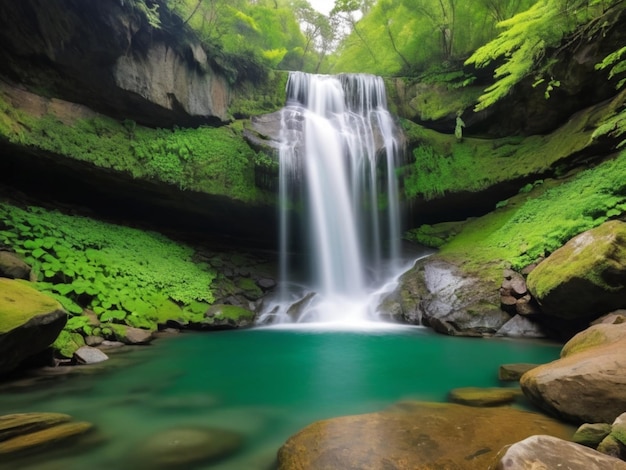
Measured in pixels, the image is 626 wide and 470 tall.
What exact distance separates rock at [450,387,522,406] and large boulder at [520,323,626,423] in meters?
0.19

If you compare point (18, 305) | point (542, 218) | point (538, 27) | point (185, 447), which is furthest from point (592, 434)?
point (542, 218)

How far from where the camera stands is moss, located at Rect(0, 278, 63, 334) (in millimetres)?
3809

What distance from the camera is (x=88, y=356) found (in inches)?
206

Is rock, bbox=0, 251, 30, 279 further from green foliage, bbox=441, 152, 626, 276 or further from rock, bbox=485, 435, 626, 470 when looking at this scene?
green foliage, bbox=441, 152, 626, 276

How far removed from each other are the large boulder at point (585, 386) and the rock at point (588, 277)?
2.55 m

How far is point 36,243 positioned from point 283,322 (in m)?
5.78

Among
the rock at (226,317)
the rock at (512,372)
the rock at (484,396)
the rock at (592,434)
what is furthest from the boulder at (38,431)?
the rock at (226,317)

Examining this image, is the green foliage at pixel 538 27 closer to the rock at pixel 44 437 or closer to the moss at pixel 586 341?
the moss at pixel 586 341

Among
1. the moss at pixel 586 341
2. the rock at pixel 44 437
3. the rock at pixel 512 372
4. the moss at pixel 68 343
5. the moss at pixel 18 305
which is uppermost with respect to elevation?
the moss at pixel 18 305

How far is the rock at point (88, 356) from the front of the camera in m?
5.14

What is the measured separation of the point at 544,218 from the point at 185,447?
375 inches

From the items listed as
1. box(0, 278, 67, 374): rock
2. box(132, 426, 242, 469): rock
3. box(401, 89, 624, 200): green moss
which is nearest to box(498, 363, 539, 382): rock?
box(132, 426, 242, 469): rock

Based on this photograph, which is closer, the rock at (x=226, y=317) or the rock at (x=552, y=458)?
the rock at (x=552, y=458)

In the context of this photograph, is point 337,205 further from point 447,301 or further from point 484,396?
point 484,396
